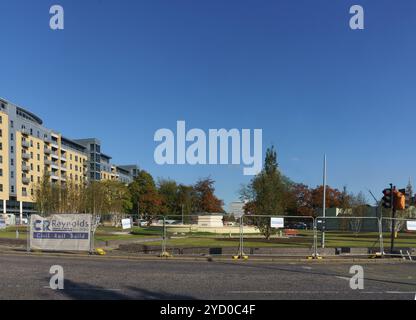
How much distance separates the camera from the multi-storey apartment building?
95188mm

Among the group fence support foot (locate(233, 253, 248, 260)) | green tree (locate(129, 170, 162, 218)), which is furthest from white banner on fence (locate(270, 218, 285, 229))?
green tree (locate(129, 170, 162, 218))

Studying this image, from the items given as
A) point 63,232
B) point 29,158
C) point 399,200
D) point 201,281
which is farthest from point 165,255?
point 29,158

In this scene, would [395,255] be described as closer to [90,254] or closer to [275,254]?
[275,254]

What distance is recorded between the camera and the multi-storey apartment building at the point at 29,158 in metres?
95.2

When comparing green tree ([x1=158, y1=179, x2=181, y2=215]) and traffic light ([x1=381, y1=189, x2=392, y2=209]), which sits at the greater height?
traffic light ([x1=381, y1=189, x2=392, y2=209])

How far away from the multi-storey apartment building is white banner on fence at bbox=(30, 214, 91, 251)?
58772 mm

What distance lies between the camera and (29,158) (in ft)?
351

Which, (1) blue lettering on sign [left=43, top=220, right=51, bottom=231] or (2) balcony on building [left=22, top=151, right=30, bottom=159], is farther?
(2) balcony on building [left=22, top=151, right=30, bottom=159]

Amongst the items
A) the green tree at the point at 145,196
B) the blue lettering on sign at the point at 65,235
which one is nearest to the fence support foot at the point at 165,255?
the blue lettering on sign at the point at 65,235

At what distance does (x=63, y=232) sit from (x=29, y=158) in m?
94.3

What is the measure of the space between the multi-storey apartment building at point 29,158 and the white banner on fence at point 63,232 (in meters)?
58.8

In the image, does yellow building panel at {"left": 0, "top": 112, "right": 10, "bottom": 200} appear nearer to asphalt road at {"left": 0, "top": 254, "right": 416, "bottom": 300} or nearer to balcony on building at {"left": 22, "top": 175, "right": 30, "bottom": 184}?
A: balcony on building at {"left": 22, "top": 175, "right": 30, "bottom": 184}
